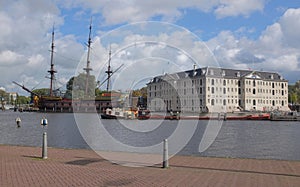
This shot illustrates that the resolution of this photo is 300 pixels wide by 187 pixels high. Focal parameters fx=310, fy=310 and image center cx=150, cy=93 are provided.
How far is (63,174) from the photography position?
401 inches

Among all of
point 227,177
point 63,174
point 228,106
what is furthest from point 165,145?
point 228,106

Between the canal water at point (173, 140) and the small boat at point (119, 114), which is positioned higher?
the small boat at point (119, 114)

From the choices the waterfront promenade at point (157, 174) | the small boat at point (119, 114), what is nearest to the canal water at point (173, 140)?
the waterfront promenade at point (157, 174)

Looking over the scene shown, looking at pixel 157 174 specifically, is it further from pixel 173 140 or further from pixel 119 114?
pixel 119 114

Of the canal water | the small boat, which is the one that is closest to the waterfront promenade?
the canal water

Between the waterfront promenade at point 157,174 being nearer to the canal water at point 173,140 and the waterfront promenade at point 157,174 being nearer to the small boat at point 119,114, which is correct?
the canal water at point 173,140

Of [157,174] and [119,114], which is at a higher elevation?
[119,114]

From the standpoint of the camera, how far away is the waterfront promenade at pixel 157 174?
9.18 m

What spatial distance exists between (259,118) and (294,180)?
84266 mm

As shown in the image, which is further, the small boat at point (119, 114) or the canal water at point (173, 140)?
the small boat at point (119, 114)

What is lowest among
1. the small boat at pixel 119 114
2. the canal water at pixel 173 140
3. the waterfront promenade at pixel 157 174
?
the canal water at pixel 173 140

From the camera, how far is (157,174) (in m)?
10.7

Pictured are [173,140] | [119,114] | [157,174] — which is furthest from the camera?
[119,114]

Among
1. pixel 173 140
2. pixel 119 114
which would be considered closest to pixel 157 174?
pixel 173 140
